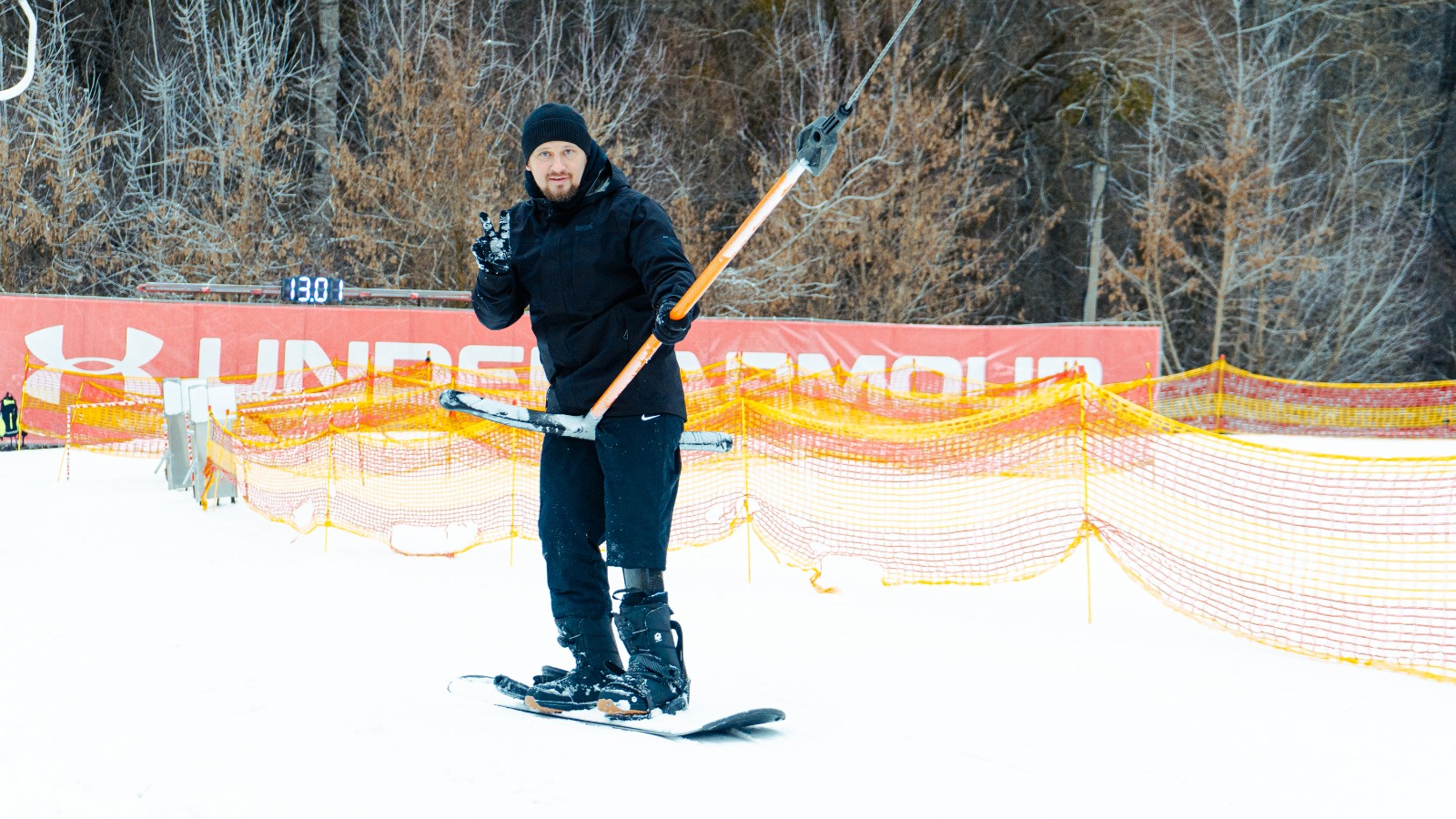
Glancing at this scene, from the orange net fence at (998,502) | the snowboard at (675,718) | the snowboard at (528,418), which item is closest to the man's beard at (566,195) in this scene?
the snowboard at (528,418)

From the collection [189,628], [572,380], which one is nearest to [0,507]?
[189,628]

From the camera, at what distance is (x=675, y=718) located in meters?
3.83

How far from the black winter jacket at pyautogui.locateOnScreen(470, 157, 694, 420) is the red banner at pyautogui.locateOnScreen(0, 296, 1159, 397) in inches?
524

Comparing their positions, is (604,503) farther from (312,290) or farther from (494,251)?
(312,290)

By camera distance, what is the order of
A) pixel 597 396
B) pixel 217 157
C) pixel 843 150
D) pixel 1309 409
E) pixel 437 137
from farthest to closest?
pixel 843 150 → pixel 217 157 → pixel 437 137 → pixel 1309 409 → pixel 597 396

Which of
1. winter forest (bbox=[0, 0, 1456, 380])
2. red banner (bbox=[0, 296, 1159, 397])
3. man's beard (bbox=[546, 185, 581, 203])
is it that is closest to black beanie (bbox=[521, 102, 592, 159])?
man's beard (bbox=[546, 185, 581, 203])

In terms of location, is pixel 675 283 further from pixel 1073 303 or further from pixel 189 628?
pixel 1073 303

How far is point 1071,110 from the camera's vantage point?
33781 millimetres

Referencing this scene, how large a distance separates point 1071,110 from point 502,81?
15.1m

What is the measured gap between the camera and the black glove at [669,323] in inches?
145

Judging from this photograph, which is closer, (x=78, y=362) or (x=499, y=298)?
(x=499, y=298)

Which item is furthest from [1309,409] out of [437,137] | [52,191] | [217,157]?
[52,191]

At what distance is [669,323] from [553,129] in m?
0.81

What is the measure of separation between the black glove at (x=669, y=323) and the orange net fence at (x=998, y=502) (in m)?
2.86
